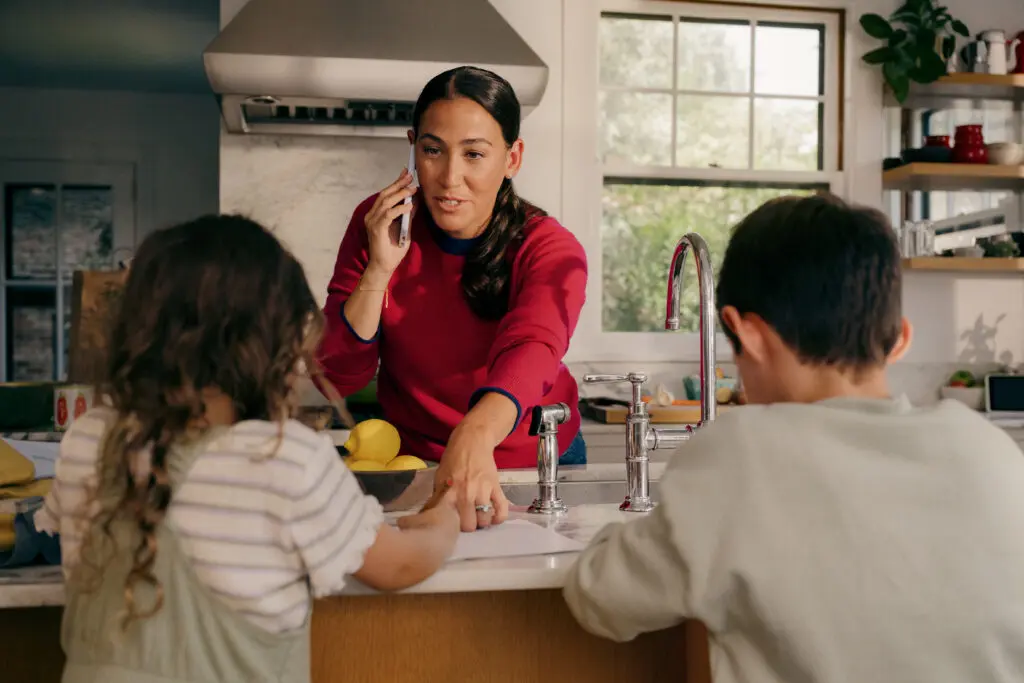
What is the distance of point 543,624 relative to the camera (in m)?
1.18

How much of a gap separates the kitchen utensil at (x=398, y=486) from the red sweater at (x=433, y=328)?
0.33m

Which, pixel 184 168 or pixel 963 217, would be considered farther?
pixel 184 168

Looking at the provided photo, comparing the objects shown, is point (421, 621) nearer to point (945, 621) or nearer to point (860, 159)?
point (945, 621)

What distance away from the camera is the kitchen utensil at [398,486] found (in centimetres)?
135

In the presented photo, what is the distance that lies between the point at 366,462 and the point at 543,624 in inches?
14.6

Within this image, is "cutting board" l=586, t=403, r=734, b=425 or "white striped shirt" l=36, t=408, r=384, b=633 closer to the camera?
"white striped shirt" l=36, t=408, r=384, b=633

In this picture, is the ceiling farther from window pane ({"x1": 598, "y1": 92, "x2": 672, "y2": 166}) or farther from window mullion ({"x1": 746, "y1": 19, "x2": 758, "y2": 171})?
window mullion ({"x1": 746, "y1": 19, "x2": 758, "y2": 171})

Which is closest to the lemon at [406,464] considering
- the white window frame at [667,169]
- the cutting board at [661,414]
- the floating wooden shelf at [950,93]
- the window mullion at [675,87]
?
the cutting board at [661,414]

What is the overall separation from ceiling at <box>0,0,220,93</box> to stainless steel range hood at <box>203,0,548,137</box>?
234 cm

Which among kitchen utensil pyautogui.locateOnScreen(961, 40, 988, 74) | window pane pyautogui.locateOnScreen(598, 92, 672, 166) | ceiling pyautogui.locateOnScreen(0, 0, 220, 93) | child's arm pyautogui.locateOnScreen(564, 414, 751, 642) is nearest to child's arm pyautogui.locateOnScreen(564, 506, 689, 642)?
child's arm pyautogui.locateOnScreen(564, 414, 751, 642)

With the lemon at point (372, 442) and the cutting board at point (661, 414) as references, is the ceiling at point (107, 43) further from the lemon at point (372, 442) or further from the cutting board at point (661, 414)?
the lemon at point (372, 442)

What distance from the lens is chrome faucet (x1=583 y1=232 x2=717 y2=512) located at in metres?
1.44

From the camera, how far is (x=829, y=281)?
988mm

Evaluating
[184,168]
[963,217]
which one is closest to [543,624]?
[963,217]
